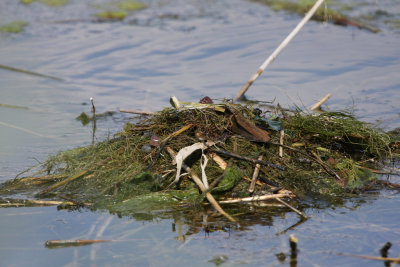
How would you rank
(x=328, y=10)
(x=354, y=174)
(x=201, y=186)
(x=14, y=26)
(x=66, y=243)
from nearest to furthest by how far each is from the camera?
1. (x=66, y=243)
2. (x=201, y=186)
3. (x=354, y=174)
4. (x=328, y=10)
5. (x=14, y=26)

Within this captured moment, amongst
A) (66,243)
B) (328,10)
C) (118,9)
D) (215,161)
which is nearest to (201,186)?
(215,161)

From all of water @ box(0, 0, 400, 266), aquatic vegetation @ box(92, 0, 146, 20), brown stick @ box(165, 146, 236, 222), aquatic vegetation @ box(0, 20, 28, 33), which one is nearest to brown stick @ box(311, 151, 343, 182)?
water @ box(0, 0, 400, 266)

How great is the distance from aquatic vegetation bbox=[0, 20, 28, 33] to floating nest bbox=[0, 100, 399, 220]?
240 inches

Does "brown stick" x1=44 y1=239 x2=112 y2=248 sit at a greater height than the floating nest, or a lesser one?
lesser

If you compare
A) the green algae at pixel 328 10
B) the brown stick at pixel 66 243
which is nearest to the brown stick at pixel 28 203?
the brown stick at pixel 66 243

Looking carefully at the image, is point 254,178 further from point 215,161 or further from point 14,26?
point 14,26

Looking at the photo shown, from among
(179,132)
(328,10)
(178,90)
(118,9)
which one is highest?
(118,9)

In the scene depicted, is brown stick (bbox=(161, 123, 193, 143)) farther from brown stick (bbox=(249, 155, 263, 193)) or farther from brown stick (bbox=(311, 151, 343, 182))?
brown stick (bbox=(311, 151, 343, 182))

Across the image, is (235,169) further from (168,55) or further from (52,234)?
(168,55)

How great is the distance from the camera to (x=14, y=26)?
948cm

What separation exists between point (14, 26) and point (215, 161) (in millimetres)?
7161

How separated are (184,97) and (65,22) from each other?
4845mm

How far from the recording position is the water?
2.97 m

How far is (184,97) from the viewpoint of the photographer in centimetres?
601
